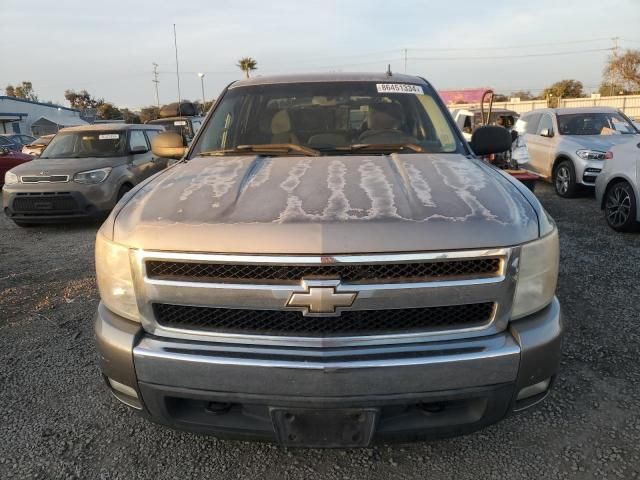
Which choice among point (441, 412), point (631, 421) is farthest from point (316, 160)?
point (631, 421)

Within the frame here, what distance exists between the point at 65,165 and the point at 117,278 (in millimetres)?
6732

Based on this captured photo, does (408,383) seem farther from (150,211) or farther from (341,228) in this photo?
(150,211)

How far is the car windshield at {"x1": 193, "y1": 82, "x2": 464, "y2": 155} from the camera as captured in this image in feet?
10.3

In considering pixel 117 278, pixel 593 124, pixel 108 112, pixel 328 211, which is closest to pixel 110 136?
pixel 117 278

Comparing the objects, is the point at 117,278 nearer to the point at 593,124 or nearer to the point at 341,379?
the point at 341,379

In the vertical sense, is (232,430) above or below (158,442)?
above

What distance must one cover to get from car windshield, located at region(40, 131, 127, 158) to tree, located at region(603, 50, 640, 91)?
52.2 metres

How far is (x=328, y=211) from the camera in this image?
6.44ft

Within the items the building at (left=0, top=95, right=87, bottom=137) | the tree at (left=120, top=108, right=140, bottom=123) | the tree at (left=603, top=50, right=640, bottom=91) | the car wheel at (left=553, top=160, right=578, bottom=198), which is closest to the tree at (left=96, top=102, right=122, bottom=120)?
the tree at (left=120, top=108, right=140, bottom=123)

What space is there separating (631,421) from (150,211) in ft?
8.51

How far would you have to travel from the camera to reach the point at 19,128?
158 ft

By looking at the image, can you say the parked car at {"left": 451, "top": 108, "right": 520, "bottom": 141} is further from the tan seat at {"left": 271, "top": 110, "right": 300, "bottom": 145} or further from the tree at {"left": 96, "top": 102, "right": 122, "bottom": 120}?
the tree at {"left": 96, "top": 102, "right": 122, "bottom": 120}

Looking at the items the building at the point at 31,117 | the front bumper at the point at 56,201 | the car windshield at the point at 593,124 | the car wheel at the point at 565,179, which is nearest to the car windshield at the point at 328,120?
the front bumper at the point at 56,201

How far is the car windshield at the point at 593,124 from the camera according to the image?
9.59 m
